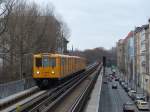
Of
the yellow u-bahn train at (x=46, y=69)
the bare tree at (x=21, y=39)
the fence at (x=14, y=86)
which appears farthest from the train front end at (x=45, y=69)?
the bare tree at (x=21, y=39)

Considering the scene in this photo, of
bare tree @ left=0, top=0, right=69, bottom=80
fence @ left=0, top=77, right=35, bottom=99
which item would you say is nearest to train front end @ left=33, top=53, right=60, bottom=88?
fence @ left=0, top=77, right=35, bottom=99

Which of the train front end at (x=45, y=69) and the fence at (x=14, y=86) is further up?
the train front end at (x=45, y=69)

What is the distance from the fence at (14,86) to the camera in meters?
29.3

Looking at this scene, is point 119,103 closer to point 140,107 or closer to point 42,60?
point 140,107

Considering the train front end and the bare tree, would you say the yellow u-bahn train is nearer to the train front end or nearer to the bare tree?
the train front end

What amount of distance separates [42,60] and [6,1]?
227 inches

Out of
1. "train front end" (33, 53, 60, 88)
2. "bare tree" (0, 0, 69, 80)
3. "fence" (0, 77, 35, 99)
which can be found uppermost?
"bare tree" (0, 0, 69, 80)

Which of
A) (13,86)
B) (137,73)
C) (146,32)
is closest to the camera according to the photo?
(13,86)

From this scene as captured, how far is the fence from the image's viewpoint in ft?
96.1

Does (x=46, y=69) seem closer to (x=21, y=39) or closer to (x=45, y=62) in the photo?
(x=45, y=62)

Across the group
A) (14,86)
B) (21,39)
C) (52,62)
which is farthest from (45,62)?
(21,39)

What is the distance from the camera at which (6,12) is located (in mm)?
38344

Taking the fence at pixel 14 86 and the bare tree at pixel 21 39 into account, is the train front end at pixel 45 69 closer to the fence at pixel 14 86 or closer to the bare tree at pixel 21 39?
the fence at pixel 14 86

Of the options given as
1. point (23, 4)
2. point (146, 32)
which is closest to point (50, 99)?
point (23, 4)
